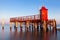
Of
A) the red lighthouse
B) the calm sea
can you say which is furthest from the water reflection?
the red lighthouse

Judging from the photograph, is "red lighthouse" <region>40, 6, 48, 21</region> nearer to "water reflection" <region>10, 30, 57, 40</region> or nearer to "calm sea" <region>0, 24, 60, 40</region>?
"calm sea" <region>0, 24, 60, 40</region>

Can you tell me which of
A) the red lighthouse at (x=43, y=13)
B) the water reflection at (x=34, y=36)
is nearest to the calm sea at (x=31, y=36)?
the water reflection at (x=34, y=36)

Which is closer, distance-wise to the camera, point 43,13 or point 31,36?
point 31,36

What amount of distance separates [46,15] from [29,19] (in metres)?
4.53

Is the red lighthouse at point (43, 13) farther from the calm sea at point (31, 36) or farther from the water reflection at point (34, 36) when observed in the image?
the water reflection at point (34, 36)

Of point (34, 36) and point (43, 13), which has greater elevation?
point (43, 13)

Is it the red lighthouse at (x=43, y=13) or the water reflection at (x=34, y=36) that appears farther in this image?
the red lighthouse at (x=43, y=13)

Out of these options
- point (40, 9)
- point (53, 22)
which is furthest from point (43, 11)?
point (53, 22)

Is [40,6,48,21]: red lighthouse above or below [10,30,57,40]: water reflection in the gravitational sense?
above

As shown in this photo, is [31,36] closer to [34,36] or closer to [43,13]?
[34,36]

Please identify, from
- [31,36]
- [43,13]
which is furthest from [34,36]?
[43,13]

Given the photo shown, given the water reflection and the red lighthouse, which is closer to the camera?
the water reflection

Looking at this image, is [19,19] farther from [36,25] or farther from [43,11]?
[43,11]

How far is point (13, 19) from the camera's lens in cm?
4703
